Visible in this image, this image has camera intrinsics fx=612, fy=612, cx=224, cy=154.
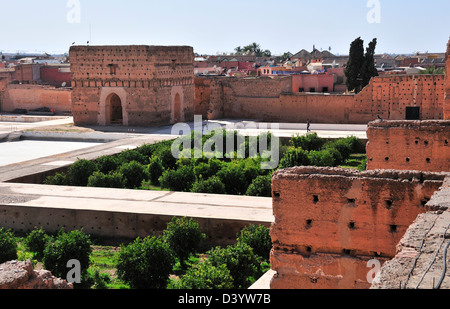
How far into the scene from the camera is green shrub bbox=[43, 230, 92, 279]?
977 centimetres

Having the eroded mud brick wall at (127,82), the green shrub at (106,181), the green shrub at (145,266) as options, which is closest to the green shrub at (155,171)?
the green shrub at (106,181)

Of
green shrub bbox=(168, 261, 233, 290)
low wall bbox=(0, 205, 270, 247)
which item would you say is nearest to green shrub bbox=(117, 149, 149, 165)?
low wall bbox=(0, 205, 270, 247)

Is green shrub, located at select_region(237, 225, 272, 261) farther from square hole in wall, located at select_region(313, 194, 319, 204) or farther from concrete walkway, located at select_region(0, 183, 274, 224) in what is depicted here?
square hole in wall, located at select_region(313, 194, 319, 204)

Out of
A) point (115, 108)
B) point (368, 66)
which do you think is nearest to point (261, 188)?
point (115, 108)

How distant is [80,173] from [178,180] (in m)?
2.69

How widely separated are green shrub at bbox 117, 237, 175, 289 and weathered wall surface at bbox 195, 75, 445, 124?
55.0 ft

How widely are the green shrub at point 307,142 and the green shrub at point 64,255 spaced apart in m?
11.5

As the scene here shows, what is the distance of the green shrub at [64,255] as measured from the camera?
9.77 metres

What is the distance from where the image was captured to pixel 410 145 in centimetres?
1168

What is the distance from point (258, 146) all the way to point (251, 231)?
29.3 feet

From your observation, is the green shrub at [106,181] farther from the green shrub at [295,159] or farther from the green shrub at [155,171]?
the green shrub at [295,159]

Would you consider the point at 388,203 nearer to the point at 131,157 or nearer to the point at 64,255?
the point at 64,255

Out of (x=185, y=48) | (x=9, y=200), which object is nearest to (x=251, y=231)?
(x=9, y=200)
